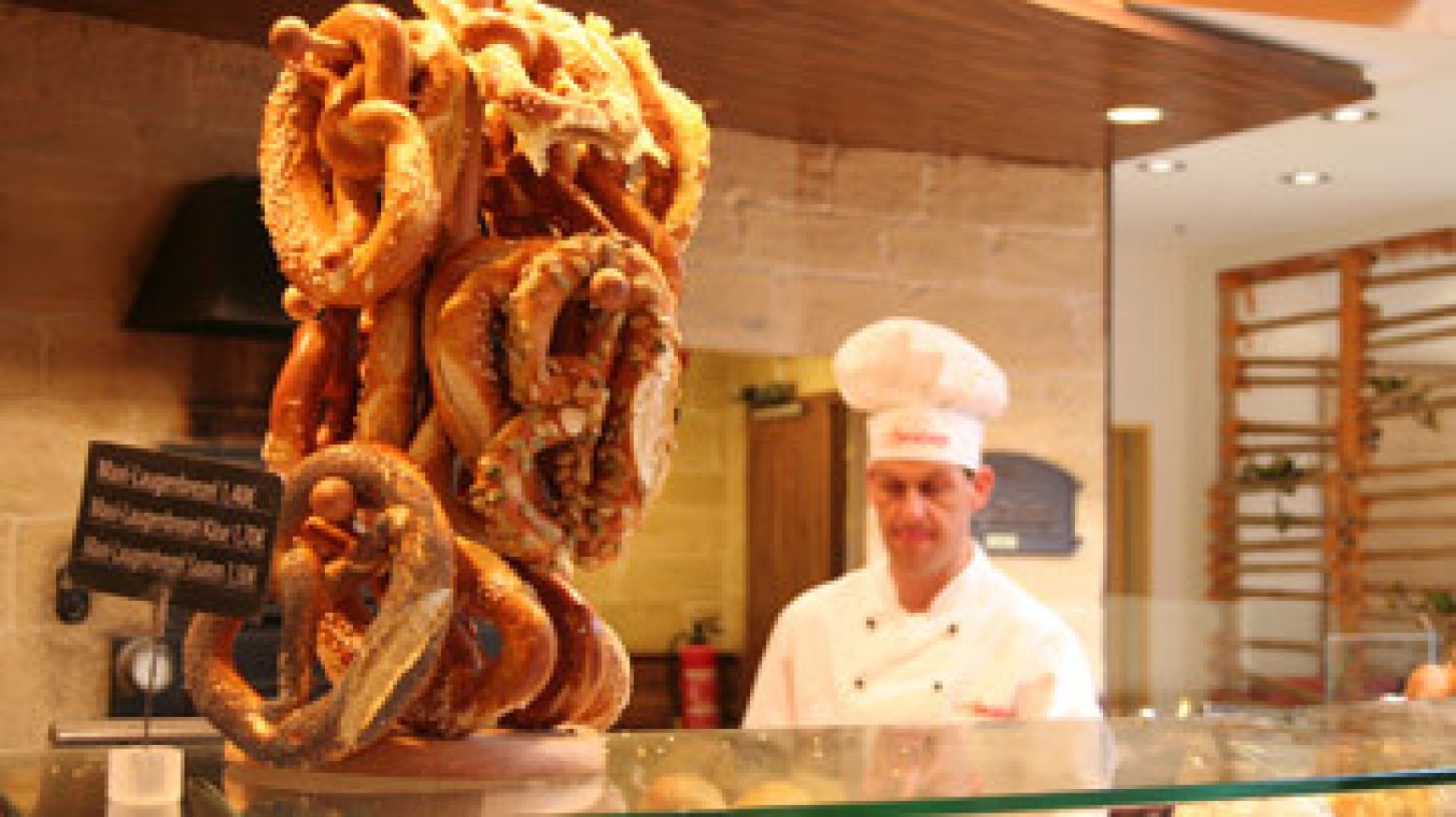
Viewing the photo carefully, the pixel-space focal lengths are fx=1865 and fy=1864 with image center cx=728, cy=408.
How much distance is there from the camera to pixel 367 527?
3.38 ft

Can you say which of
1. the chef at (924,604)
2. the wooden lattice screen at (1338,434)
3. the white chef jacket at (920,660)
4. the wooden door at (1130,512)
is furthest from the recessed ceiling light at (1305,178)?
the white chef jacket at (920,660)

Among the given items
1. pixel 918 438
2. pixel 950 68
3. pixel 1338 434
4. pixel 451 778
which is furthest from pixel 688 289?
pixel 1338 434

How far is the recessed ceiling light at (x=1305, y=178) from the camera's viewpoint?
672cm

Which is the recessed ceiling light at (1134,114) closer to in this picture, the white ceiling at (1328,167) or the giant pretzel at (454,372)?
the white ceiling at (1328,167)

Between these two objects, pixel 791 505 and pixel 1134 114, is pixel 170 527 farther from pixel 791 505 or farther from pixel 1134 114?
pixel 791 505

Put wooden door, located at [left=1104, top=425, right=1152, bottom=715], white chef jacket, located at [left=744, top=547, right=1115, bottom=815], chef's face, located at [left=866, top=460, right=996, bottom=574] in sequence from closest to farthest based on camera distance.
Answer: white chef jacket, located at [left=744, top=547, right=1115, bottom=815] → chef's face, located at [left=866, top=460, right=996, bottom=574] → wooden door, located at [left=1104, top=425, right=1152, bottom=715]

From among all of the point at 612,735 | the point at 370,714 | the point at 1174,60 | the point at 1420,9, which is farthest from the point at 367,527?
the point at 1420,9

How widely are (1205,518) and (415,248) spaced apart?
7.99m

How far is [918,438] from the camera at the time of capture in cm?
311

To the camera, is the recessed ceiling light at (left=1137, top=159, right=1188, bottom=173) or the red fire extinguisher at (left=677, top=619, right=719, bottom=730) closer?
the red fire extinguisher at (left=677, top=619, right=719, bottom=730)

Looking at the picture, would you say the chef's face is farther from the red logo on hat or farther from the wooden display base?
the wooden display base

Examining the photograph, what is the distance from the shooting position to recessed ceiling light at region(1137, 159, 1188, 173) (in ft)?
21.2

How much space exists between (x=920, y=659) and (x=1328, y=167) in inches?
163

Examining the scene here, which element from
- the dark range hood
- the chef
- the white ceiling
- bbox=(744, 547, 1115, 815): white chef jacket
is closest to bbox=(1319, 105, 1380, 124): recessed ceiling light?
the white ceiling
